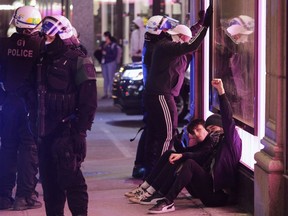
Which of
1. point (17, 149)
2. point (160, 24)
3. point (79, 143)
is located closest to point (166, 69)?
point (160, 24)

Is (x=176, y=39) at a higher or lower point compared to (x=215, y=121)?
higher

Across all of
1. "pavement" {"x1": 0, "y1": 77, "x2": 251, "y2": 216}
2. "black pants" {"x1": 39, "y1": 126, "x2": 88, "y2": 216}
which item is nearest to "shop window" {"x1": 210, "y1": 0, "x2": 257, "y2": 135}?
"pavement" {"x1": 0, "y1": 77, "x2": 251, "y2": 216}

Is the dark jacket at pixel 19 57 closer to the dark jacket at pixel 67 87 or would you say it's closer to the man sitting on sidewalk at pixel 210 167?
the dark jacket at pixel 67 87

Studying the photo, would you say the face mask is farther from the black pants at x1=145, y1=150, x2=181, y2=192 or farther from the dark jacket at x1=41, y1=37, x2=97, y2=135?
the dark jacket at x1=41, y1=37, x2=97, y2=135

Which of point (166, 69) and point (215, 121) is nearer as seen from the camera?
point (215, 121)

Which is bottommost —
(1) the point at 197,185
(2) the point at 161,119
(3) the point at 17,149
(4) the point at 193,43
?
(1) the point at 197,185

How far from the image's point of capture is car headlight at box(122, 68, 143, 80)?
16.2 meters

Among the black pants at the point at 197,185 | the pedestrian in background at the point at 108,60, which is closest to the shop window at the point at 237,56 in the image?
the black pants at the point at 197,185

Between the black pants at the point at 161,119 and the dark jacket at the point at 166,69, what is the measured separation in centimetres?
9

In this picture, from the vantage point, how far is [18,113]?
8.51m

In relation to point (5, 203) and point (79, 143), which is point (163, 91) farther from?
point (79, 143)

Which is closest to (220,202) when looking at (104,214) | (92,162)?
(104,214)

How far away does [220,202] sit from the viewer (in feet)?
27.6

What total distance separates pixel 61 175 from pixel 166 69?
2550mm
